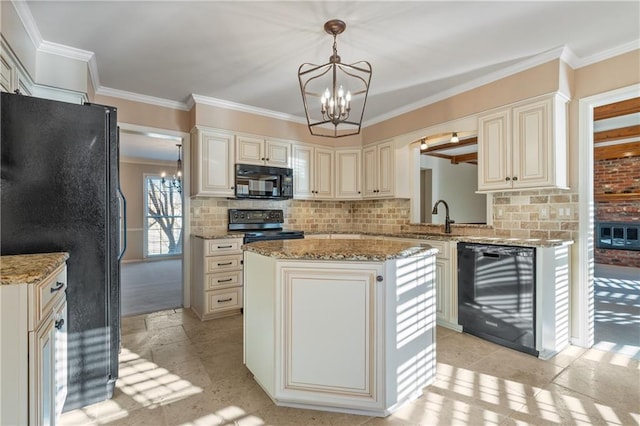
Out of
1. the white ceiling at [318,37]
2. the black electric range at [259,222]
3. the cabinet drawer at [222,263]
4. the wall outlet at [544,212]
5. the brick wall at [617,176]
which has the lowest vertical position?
the cabinet drawer at [222,263]

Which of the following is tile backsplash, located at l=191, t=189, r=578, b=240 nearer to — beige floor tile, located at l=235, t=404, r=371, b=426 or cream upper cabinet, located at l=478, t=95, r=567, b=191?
cream upper cabinet, located at l=478, t=95, r=567, b=191

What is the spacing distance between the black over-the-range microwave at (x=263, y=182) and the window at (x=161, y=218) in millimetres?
4678

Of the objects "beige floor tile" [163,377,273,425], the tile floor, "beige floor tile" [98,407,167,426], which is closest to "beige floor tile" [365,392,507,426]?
the tile floor

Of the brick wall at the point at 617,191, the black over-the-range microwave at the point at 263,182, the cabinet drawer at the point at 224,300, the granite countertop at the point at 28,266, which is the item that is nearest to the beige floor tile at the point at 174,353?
the cabinet drawer at the point at 224,300

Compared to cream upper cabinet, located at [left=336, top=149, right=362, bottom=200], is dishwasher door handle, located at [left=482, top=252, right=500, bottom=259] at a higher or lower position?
lower

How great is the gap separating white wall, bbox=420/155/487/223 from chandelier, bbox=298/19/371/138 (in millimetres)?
2257

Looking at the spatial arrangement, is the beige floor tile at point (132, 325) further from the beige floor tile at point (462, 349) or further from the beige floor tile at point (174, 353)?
the beige floor tile at point (462, 349)

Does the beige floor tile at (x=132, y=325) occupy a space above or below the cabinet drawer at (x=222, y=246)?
below

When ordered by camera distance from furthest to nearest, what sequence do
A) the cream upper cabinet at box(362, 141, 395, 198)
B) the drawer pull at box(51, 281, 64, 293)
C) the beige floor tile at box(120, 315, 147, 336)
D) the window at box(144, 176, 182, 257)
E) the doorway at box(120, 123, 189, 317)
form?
the window at box(144, 176, 182, 257)
the doorway at box(120, 123, 189, 317)
the cream upper cabinet at box(362, 141, 395, 198)
the beige floor tile at box(120, 315, 147, 336)
the drawer pull at box(51, 281, 64, 293)

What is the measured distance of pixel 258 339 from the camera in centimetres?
212

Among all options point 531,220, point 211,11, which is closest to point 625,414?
point 531,220

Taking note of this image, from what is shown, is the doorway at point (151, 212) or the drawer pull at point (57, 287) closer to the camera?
the drawer pull at point (57, 287)

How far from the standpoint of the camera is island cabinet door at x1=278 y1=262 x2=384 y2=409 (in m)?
1.80

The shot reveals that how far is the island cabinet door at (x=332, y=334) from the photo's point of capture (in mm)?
1804
